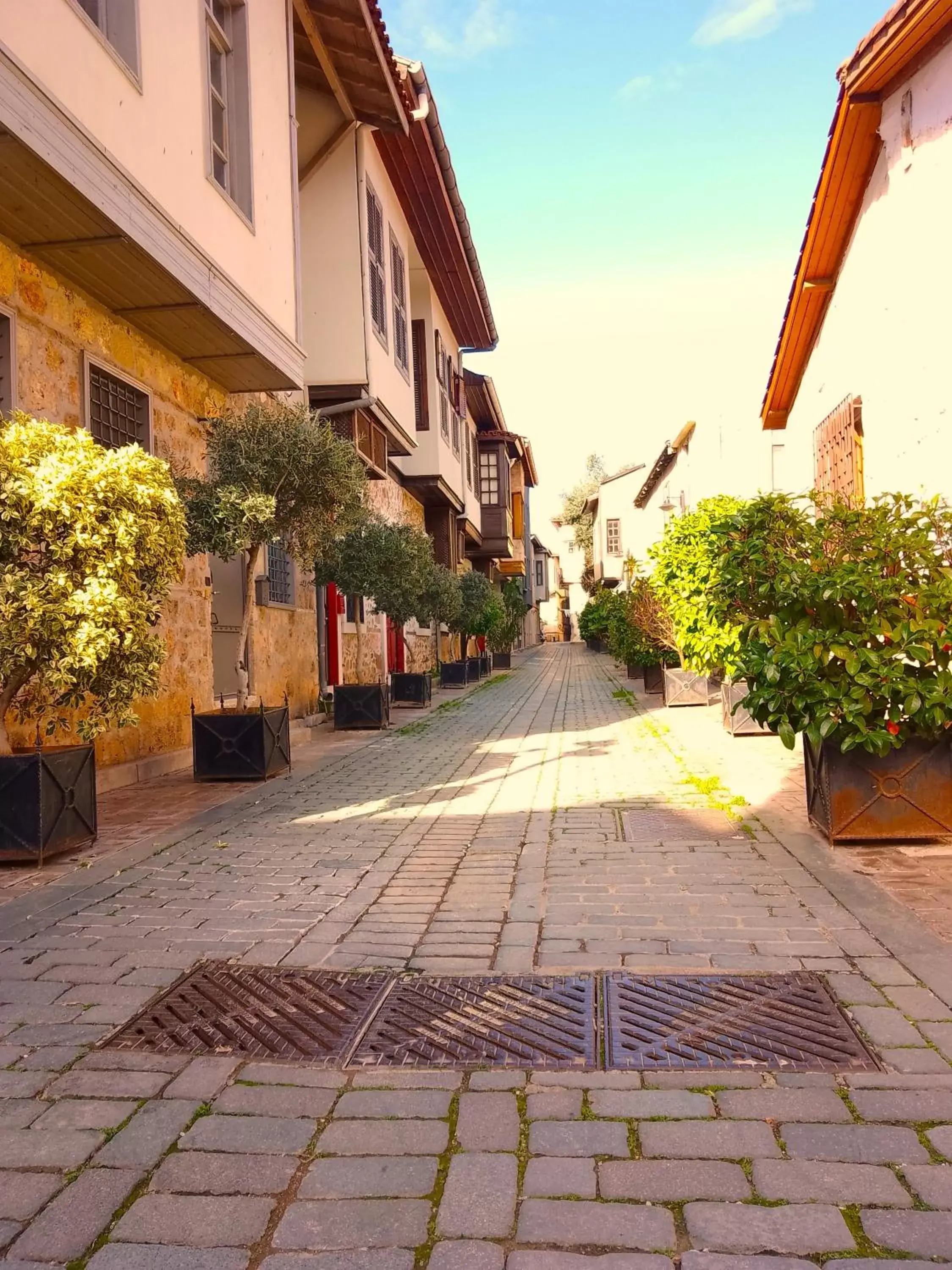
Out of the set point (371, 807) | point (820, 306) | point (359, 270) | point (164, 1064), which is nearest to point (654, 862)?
point (371, 807)

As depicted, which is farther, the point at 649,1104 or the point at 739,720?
the point at 739,720

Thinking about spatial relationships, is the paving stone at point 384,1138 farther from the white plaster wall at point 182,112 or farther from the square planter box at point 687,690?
the square planter box at point 687,690

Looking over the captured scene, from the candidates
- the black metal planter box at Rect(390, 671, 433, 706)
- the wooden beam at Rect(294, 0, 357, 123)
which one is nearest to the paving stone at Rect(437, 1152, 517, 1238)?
the wooden beam at Rect(294, 0, 357, 123)

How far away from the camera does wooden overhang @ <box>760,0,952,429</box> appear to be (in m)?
6.28

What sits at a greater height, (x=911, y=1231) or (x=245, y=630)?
(x=245, y=630)

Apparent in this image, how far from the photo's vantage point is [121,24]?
267 inches

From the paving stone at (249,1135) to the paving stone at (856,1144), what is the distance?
1.19 meters

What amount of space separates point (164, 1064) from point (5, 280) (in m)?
5.76

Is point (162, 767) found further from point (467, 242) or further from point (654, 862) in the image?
point (467, 242)

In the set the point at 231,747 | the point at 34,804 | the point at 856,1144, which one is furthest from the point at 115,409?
the point at 856,1144

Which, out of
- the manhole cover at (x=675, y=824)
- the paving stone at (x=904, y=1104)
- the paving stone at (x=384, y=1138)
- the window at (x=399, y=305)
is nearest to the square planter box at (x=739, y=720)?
the manhole cover at (x=675, y=824)

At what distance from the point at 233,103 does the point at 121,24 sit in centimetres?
240

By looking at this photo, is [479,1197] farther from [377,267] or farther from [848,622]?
[377,267]

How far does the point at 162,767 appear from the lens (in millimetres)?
8969
